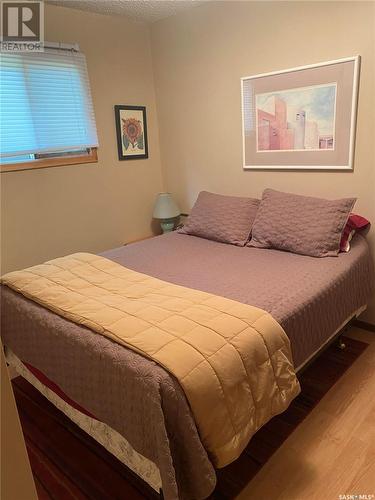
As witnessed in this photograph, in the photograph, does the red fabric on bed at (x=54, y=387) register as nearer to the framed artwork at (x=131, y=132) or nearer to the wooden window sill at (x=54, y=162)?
the wooden window sill at (x=54, y=162)

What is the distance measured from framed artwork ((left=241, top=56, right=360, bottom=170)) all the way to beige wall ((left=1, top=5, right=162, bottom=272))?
1.13 metres

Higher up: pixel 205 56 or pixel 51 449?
pixel 205 56

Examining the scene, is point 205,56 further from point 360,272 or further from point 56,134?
point 360,272

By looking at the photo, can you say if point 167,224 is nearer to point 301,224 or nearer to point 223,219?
point 223,219

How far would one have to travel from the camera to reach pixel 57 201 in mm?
2941

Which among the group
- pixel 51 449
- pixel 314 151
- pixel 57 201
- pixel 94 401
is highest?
pixel 314 151

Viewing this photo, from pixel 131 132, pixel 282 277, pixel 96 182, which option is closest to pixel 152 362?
pixel 282 277

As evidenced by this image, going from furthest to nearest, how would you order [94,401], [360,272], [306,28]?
[306,28] → [360,272] → [94,401]

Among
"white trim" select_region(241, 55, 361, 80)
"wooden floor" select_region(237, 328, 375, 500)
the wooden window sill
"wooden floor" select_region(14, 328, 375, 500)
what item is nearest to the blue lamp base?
the wooden window sill

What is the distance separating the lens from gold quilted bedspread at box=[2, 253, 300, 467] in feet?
3.91

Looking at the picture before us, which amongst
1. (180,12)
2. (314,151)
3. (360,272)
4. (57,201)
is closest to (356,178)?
(314,151)

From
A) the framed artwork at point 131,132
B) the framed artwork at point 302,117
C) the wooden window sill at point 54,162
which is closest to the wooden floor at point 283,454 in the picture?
the framed artwork at point 302,117

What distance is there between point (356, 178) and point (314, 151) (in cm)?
34

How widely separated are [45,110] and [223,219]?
5.38ft
